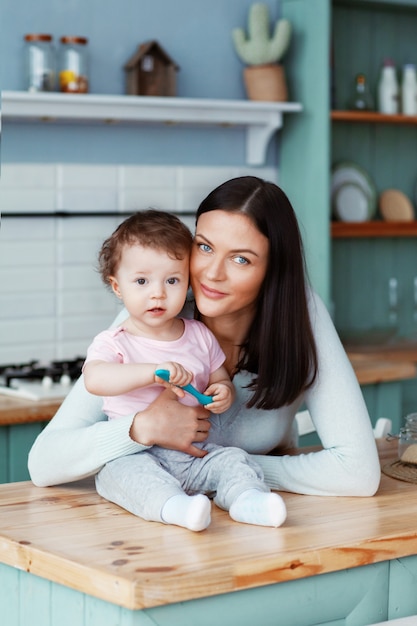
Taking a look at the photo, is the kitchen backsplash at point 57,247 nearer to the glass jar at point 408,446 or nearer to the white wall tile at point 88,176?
the white wall tile at point 88,176

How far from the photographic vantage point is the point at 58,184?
4105mm

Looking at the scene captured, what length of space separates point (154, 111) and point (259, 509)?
2610 mm

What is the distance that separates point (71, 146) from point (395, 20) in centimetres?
175

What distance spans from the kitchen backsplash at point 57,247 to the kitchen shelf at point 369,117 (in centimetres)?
79

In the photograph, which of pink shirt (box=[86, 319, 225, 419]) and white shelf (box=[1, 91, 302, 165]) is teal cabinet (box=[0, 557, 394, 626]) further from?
white shelf (box=[1, 91, 302, 165])

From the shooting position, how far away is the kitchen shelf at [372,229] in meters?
4.67

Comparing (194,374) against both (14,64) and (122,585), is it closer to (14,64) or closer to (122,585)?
(122,585)

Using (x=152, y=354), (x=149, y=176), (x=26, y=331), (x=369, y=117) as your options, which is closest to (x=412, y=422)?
(x=152, y=354)

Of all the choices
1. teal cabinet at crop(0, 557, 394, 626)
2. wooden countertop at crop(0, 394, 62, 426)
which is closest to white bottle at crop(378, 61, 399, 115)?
wooden countertop at crop(0, 394, 62, 426)

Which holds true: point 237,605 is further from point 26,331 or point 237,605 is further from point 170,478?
point 26,331

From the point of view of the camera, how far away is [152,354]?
197 cm

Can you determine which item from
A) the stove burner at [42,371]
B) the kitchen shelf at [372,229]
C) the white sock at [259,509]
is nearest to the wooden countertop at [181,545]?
the white sock at [259,509]

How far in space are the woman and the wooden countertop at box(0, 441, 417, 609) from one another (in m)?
0.07

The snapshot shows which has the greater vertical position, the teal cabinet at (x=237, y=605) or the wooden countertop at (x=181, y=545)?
the wooden countertop at (x=181, y=545)
